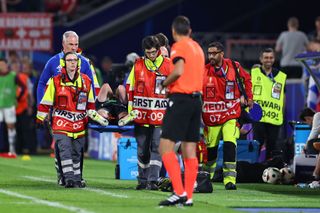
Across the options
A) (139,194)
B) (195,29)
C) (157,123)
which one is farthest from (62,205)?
(195,29)

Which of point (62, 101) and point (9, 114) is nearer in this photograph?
point (62, 101)

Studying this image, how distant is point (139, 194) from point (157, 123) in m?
1.28

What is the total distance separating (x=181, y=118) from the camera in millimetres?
14297

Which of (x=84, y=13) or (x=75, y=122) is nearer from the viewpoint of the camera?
(x=75, y=122)

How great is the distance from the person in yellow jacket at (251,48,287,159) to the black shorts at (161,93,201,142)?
663cm

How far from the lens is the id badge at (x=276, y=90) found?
69.4 feet

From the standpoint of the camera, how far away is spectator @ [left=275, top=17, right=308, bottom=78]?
27047mm

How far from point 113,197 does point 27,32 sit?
15.8m

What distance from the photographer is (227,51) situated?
99.7 ft

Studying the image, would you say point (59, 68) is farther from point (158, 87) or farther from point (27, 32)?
point (27, 32)

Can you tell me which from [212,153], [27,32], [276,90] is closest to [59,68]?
[212,153]

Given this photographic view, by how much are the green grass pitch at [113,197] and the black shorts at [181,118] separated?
2.69ft

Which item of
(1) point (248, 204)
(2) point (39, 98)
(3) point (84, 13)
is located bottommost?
(1) point (248, 204)

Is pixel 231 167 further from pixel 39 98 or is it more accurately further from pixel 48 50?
pixel 48 50
